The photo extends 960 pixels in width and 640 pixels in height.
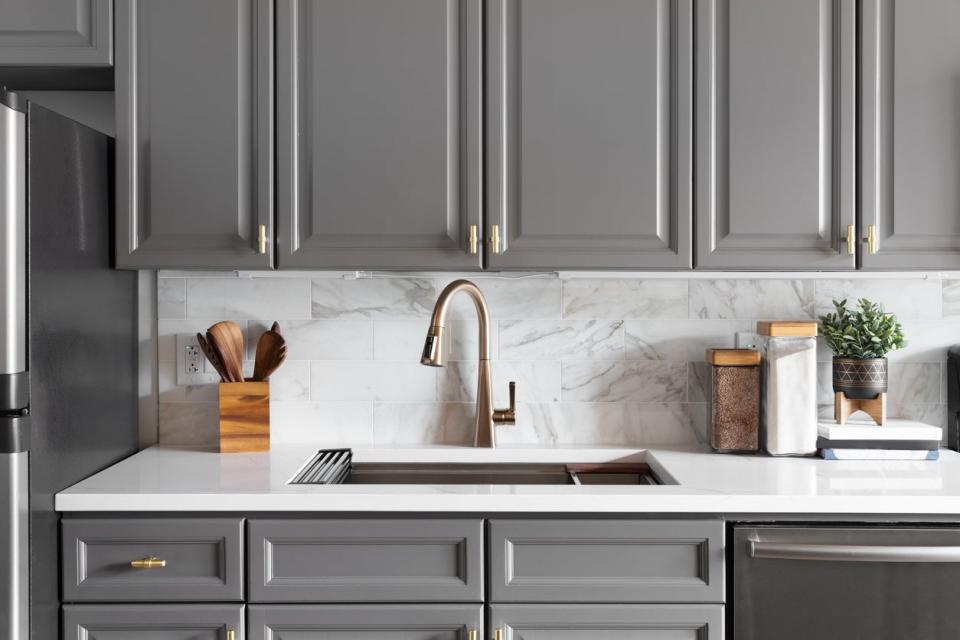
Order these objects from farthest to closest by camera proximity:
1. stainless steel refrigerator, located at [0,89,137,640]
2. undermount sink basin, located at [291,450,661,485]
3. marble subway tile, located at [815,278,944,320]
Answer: marble subway tile, located at [815,278,944,320] < undermount sink basin, located at [291,450,661,485] < stainless steel refrigerator, located at [0,89,137,640]

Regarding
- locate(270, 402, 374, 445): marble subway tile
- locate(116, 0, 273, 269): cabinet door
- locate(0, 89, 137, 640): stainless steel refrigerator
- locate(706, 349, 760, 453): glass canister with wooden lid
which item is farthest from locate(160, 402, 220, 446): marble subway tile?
locate(706, 349, 760, 453): glass canister with wooden lid

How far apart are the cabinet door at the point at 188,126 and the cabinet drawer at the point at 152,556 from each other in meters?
0.63

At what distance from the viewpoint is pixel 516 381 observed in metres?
2.25

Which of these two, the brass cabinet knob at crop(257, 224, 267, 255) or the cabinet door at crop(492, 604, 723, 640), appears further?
the brass cabinet knob at crop(257, 224, 267, 255)

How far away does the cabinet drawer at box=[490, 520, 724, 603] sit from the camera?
1610 mm

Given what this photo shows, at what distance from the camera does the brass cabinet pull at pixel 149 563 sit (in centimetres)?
160

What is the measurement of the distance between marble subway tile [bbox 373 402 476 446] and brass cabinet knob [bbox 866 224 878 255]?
113 cm

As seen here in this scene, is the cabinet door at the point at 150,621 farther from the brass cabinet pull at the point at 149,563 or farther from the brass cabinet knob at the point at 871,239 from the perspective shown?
the brass cabinet knob at the point at 871,239

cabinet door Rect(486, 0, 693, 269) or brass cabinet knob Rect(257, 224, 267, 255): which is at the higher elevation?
cabinet door Rect(486, 0, 693, 269)

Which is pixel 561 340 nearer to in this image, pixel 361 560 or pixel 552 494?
pixel 552 494

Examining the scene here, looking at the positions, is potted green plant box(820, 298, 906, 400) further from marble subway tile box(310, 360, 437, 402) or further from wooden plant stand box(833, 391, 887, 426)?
marble subway tile box(310, 360, 437, 402)

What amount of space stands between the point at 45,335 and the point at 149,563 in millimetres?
526

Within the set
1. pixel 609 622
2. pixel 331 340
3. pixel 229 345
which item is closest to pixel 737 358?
pixel 609 622

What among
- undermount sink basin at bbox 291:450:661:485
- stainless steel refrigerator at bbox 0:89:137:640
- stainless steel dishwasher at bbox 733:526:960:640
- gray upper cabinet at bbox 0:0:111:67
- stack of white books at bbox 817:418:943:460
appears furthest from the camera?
undermount sink basin at bbox 291:450:661:485
